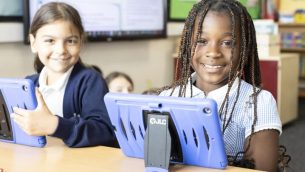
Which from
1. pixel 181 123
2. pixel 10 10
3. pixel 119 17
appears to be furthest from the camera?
pixel 119 17

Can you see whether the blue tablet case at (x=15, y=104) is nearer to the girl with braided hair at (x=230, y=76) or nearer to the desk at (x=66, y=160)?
the desk at (x=66, y=160)

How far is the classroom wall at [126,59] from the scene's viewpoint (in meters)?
2.47

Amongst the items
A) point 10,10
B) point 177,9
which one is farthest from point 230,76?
point 177,9

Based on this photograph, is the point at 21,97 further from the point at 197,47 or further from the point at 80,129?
the point at 197,47

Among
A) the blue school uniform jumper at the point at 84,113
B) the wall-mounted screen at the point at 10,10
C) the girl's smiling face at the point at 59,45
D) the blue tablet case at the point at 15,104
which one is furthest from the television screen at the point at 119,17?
the blue tablet case at the point at 15,104

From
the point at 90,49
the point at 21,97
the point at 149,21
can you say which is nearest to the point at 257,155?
the point at 21,97

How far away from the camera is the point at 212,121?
2.88ft

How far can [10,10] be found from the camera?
238cm

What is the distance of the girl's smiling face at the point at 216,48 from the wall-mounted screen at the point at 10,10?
1430mm

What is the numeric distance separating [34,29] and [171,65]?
7.70 ft

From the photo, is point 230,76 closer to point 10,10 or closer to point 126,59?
point 10,10

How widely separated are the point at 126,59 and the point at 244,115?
223 centimetres

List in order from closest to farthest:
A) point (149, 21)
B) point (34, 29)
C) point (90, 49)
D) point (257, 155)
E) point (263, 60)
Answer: point (257, 155)
point (34, 29)
point (90, 49)
point (149, 21)
point (263, 60)

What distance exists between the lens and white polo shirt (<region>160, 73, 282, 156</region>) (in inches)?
42.4
